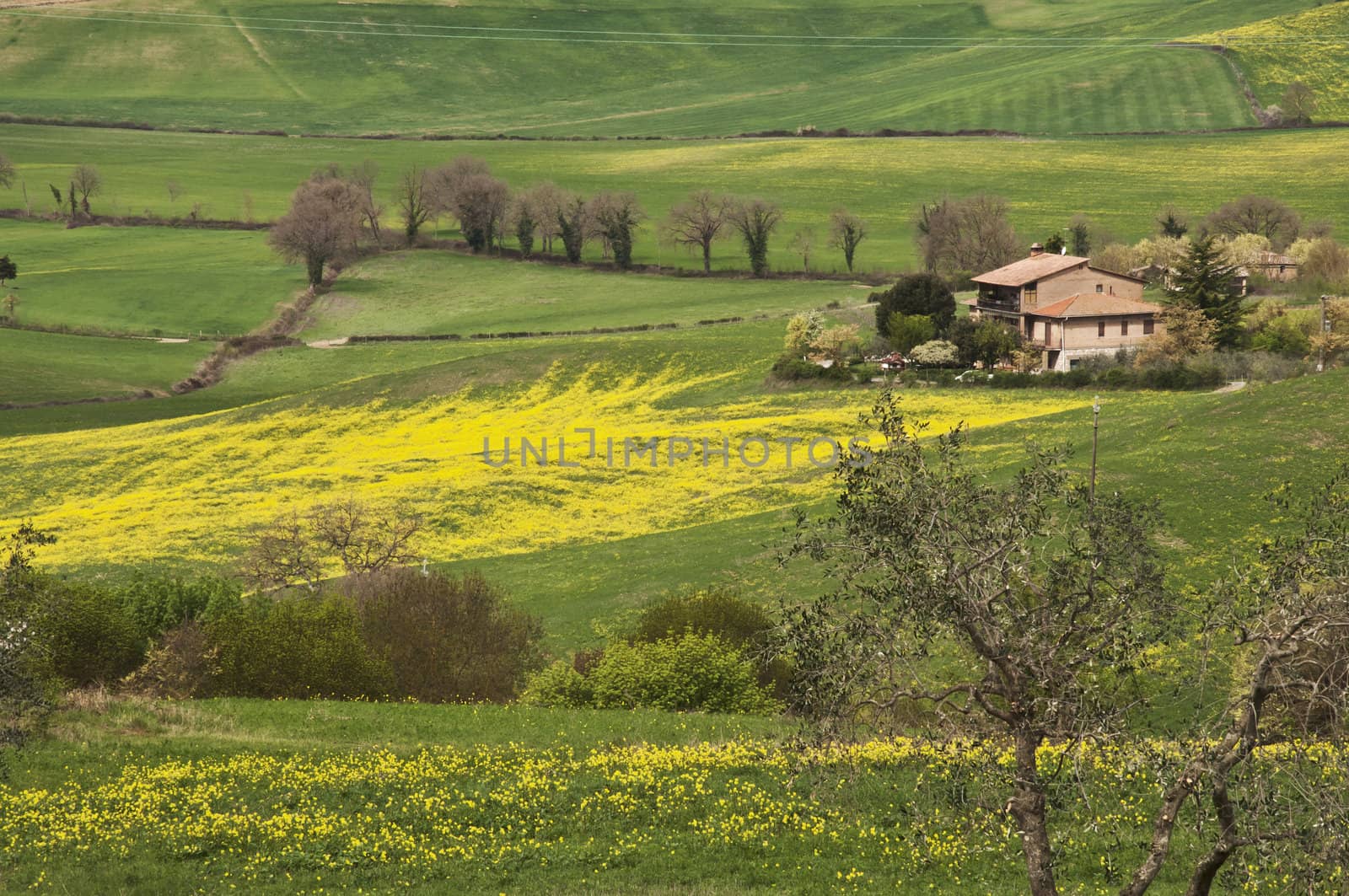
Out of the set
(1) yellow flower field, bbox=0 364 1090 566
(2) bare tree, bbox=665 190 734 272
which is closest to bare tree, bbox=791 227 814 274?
(2) bare tree, bbox=665 190 734 272

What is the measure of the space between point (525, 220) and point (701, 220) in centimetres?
1861

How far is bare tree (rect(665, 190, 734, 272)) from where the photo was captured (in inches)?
6137

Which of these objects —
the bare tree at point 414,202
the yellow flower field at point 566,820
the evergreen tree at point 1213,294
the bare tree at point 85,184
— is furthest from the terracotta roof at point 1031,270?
the bare tree at point 85,184

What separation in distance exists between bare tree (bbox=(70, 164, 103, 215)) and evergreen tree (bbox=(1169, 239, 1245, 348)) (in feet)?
434

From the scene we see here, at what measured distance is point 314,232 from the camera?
14675 cm

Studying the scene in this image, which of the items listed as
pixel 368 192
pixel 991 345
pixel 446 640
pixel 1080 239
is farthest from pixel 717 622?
pixel 368 192

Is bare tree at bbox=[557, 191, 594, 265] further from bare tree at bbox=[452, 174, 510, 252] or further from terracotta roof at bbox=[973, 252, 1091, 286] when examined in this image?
terracotta roof at bbox=[973, 252, 1091, 286]

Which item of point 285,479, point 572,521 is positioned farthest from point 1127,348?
point 285,479

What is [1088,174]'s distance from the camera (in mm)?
182250

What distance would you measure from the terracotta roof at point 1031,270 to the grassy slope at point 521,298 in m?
15.8

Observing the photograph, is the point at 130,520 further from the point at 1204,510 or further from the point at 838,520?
the point at 838,520

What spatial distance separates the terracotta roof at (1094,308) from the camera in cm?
10131

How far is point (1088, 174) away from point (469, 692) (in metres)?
155

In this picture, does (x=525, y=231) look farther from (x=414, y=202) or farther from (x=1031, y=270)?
(x=1031, y=270)
